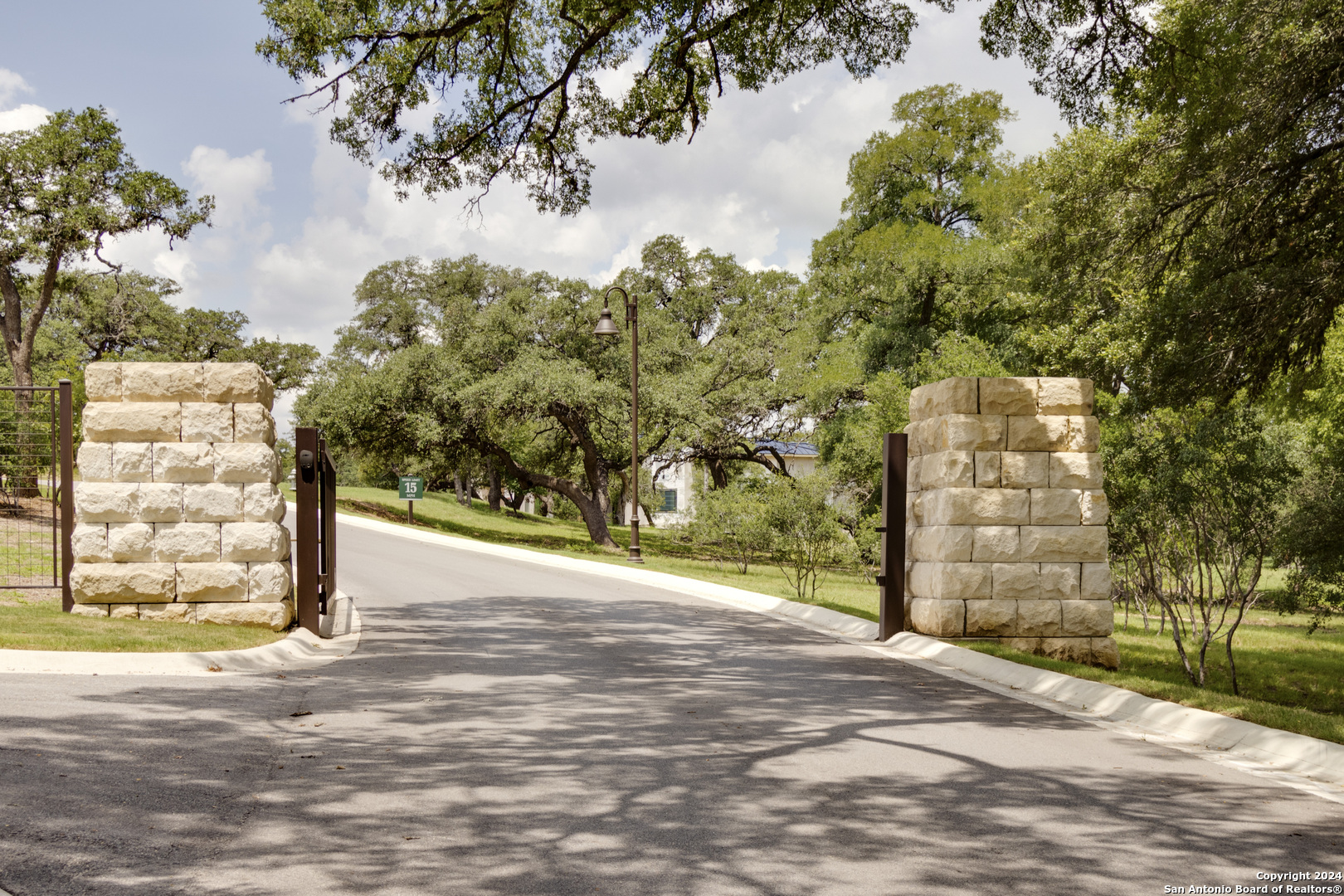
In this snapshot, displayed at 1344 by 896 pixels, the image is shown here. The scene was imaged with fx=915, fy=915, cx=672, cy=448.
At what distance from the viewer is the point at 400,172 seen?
14750 millimetres

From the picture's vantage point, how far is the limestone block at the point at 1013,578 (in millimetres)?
10336

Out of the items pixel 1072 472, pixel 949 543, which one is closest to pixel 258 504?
pixel 949 543

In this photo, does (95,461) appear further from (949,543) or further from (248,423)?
(949,543)

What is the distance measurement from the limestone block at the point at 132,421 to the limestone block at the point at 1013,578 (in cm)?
916

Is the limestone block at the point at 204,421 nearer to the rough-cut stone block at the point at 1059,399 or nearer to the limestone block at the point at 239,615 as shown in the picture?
the limestone block at the point at 239,615

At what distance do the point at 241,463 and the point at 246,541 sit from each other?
33.4 inches

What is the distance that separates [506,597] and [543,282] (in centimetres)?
4052

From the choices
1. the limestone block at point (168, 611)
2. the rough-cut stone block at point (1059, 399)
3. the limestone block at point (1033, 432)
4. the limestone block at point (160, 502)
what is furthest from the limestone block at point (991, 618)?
the limestone block at point (160, 502)

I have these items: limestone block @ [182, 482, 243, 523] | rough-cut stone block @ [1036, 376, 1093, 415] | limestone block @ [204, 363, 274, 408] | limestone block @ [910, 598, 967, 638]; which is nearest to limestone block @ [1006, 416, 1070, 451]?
rough-cut stone block @ [1036, 376, 1093, 415]

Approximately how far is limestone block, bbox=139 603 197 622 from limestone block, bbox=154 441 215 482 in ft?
4.49

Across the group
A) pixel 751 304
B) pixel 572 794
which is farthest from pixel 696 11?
pixel 751 304

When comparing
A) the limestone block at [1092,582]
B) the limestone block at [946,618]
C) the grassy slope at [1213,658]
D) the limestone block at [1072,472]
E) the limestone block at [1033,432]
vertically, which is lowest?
the grassy slope at [1213,658]

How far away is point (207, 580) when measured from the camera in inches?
389

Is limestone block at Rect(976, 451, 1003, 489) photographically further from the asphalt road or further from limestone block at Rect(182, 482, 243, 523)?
limestone block at Rect(182, 482, 243, 523)
